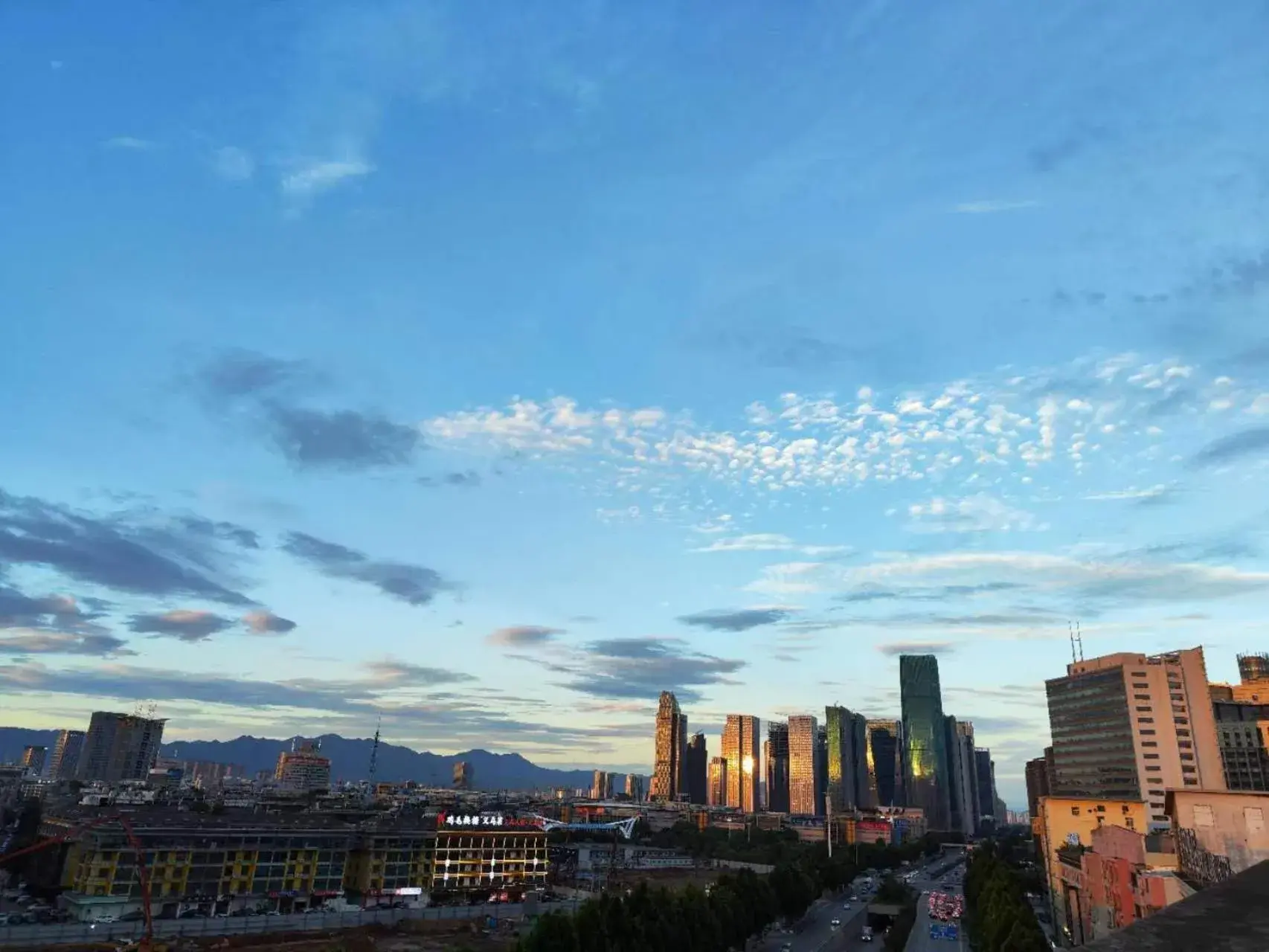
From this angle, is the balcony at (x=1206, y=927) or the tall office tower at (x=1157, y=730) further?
the tall office tower at (x=1157, y=730)

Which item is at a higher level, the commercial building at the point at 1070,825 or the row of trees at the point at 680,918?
the commercial building at the point at 1070,825

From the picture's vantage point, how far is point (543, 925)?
199 feet

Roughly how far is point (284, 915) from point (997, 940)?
85.2 m

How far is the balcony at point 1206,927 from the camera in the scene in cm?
989

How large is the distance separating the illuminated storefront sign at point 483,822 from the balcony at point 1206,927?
142 meters

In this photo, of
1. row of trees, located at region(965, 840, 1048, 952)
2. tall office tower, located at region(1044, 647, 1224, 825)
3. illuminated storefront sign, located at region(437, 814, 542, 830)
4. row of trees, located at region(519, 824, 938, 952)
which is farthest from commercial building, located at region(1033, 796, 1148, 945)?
tall office tower, located at region(1044, 647, 1224, 825)

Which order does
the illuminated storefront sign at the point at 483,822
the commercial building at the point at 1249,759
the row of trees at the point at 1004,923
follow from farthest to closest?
the commercial building at the point at 1249,759 → the illuminated storefront sign at the point at 483,822 → the row of trees at the point at 1004,923

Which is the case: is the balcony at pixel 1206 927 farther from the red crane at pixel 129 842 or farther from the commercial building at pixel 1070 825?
the red crane at pixel 129 842

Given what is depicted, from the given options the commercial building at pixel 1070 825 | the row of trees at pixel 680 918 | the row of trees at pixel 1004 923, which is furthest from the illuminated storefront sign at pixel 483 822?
the commercial building at pixel 1070 825

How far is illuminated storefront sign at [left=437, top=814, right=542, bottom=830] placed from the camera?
13988 centimetres

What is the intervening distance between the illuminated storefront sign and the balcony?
142339 millimetres

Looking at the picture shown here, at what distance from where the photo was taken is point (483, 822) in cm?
14262

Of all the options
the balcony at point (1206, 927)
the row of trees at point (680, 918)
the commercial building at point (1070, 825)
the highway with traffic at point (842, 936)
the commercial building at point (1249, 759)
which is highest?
the commercial building at point (1249, 759)

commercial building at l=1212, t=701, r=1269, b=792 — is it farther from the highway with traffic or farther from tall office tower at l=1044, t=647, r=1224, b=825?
the highway with traffic
